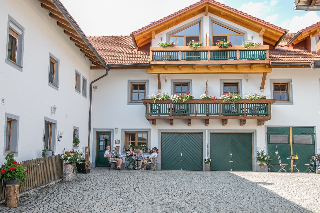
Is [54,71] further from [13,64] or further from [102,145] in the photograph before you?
[102,145]

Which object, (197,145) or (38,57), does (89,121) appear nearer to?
(197,145)

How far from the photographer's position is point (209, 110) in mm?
19984

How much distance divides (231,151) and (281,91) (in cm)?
418

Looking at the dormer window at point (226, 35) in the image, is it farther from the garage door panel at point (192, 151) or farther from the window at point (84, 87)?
the window at point (84, 87)

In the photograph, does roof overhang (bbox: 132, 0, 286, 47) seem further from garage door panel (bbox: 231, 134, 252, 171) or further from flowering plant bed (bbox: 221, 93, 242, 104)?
garage door panel (bbox: 231, 134, 252, 171)

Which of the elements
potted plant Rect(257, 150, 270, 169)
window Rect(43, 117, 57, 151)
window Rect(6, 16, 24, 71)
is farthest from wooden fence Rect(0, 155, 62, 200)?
potted plant Rect(257, 150, 270, 169)

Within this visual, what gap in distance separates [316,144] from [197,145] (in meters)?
6.11

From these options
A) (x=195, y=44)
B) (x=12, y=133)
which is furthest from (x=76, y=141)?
(x=195, y=44)

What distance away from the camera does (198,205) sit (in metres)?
9.63

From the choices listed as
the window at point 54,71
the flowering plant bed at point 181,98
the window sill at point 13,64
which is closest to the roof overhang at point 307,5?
the window sill at point 13,64

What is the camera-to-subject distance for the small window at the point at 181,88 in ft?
70.1

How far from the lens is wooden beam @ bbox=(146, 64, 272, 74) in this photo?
20188 millimetres

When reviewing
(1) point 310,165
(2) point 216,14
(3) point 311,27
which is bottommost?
(1) point 310,165

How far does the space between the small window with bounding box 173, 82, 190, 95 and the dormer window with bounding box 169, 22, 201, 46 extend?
2150 millimetres
